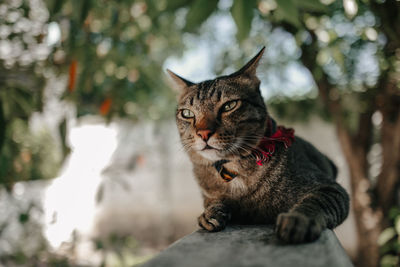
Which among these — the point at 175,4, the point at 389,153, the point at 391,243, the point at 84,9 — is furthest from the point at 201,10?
the point at 391,243

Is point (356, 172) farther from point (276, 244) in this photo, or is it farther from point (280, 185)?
point (276, 244)

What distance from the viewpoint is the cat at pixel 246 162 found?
1.08 m

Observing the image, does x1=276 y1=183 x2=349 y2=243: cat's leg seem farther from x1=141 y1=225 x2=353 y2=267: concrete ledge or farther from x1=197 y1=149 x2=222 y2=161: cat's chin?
x1=197 y1=149 x2=222 y2=161: cat's chin

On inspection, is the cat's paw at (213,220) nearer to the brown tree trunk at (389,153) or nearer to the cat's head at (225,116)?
the cat's head at (225,116)

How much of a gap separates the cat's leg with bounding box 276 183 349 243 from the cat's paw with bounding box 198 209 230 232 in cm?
24

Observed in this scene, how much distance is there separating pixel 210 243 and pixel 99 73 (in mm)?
1974

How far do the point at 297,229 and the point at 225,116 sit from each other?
0.59 m

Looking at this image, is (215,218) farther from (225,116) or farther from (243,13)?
(243,13)

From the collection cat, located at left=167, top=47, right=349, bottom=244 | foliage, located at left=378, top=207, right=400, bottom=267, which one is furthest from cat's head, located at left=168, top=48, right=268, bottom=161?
foliage, located at left=378, top=207, right=400, bottom=267

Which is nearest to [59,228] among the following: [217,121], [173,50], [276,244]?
[173,50]

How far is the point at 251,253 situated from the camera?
66cm

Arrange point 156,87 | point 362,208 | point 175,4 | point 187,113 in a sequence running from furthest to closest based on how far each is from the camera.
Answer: point 156,87 < point 362,208 < point 187,113 < point 175,4

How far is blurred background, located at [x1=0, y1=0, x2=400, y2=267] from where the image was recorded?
4.76ft

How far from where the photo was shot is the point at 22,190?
3512mm
